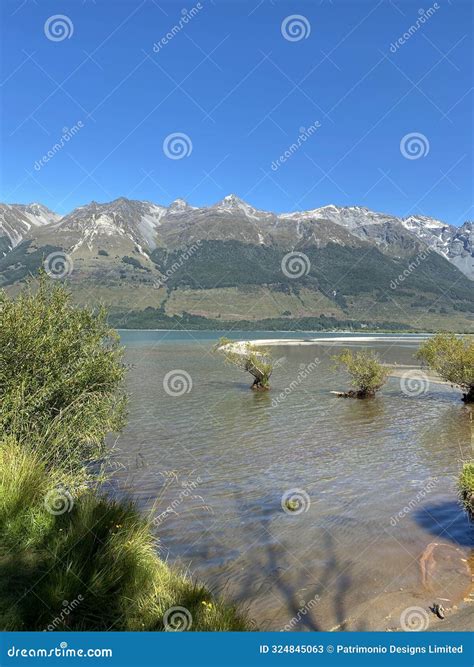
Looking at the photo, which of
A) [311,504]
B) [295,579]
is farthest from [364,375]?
[295,579]

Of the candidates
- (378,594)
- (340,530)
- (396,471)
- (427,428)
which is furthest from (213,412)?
(378,594)

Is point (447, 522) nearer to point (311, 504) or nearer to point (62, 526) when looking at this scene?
point (311, 504)

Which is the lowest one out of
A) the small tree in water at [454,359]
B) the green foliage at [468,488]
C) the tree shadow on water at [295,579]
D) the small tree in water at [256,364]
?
the tree shadow on water at [295,579]

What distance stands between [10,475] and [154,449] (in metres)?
15.4

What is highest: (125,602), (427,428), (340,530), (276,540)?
(427,428)

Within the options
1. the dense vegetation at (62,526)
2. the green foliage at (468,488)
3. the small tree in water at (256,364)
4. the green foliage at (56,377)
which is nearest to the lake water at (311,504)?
the green foliage at (468,488)

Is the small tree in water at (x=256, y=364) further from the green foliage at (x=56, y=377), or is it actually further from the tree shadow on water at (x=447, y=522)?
the tree shadow on water at (x=447, y=522)

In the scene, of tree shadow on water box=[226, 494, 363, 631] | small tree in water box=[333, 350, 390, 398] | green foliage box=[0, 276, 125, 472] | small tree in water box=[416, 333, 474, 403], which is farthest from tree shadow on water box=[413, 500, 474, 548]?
small tree in water box=[333, 350, 390, 398]

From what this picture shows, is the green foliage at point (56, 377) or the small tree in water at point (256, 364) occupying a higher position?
the small tree in water at point (256, 364)

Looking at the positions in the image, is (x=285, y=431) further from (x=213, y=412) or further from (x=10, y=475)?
(x=10, y=475)

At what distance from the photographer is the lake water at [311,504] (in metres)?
10.3

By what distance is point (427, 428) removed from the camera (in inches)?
1172

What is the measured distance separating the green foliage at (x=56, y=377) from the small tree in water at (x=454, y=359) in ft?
100

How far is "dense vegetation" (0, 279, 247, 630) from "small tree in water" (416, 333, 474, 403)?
32.1 meters
